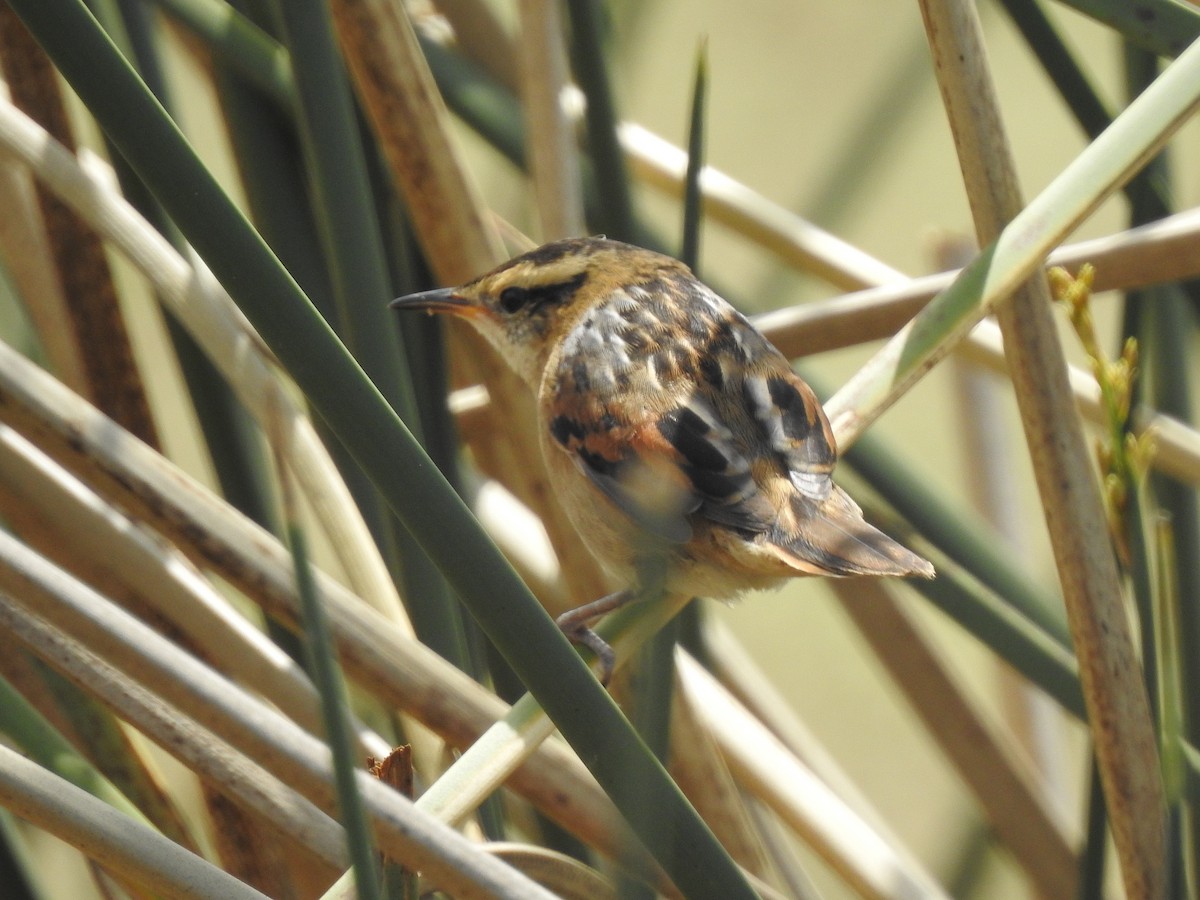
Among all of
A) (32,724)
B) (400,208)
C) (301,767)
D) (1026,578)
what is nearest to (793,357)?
(1026,578)

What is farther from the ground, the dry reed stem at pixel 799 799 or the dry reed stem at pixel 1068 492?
the dry reed stem at pixel 1068 492

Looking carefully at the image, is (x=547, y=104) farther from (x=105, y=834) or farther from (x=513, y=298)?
(x=105, y=834)

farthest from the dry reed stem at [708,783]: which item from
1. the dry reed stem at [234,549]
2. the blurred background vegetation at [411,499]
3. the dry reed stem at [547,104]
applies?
the dry reed stem at [547,104]

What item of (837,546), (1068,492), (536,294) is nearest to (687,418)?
(837,546)

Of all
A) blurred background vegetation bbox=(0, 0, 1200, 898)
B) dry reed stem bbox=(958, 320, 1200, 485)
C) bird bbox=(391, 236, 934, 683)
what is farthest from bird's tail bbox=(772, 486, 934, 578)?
dry reed stem bbox=(958, 320, 1200, 485)

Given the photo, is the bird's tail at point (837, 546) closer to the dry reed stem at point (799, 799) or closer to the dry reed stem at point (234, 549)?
the dry reed stem at point (799, 799)
